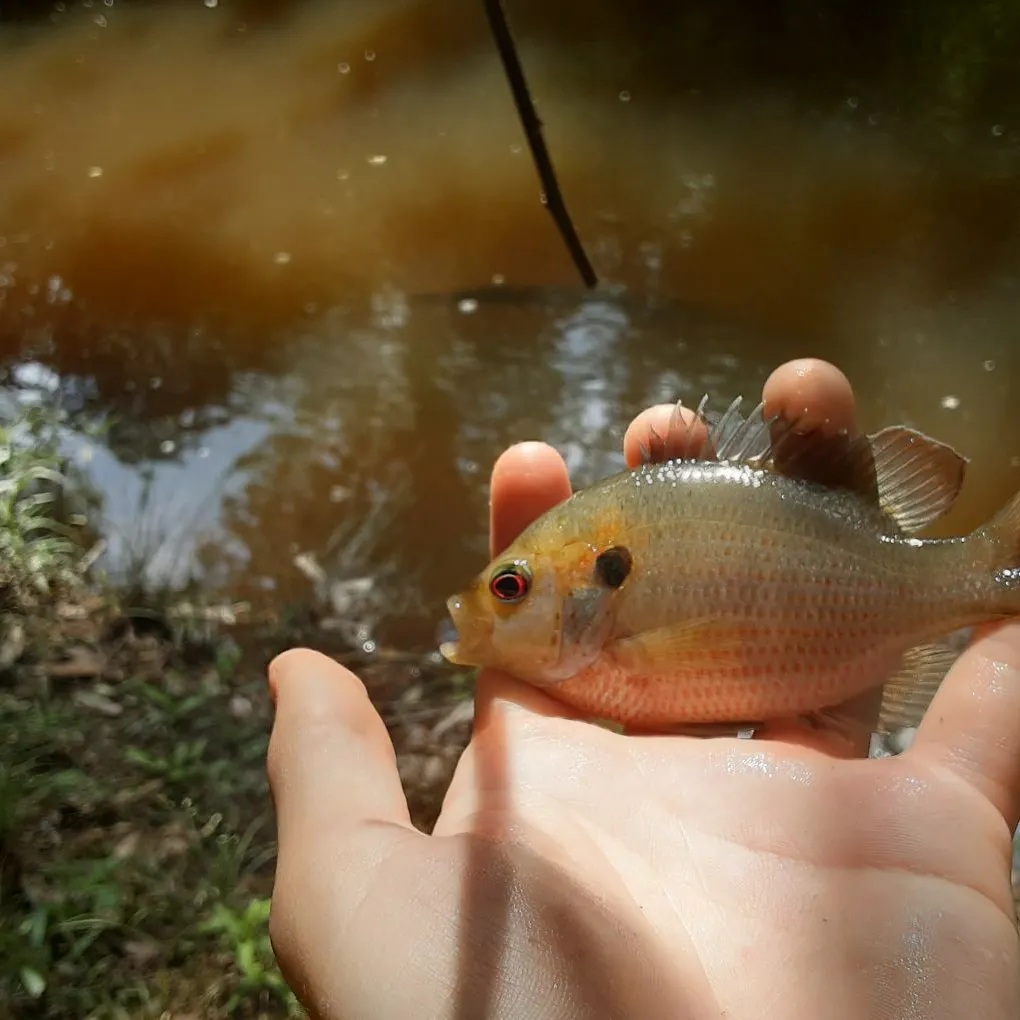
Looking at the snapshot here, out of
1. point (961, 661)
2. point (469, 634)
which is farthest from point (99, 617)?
point (961, 661)

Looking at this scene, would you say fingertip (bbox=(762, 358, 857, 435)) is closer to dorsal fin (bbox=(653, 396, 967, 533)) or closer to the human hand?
dorsal fin (bbox=(653, 396, 967, 533))

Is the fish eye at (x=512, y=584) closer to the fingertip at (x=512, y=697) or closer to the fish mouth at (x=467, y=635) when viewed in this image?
the fish mouth at (x=467, y=635)

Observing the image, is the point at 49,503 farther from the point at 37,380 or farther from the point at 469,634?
the point at 469,634

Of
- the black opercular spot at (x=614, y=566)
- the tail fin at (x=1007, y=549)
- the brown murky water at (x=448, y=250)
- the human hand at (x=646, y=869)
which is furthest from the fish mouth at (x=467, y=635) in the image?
the brown murky water at (x=448, y=250)

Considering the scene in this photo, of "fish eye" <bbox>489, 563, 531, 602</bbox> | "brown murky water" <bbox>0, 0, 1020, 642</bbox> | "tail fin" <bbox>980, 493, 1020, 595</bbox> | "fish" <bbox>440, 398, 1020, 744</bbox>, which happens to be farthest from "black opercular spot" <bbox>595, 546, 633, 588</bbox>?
"brown murky water" <bbox>0, 0, 1020, 642</bbox>

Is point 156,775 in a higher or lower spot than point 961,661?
lower

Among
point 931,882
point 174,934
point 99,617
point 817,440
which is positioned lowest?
point 174,934
